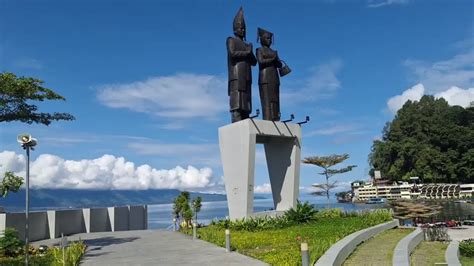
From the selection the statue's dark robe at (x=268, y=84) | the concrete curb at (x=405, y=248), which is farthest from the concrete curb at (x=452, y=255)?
the statue's dark robe at (x=268, y=84)

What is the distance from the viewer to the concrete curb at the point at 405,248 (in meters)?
8.45

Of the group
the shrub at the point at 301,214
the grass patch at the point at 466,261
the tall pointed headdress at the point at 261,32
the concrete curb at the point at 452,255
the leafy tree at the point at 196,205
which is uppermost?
the tall pointed headdress at the point at 261,32

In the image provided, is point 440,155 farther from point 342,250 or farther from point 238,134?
point 342,250

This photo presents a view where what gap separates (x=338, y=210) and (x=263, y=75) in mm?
6769

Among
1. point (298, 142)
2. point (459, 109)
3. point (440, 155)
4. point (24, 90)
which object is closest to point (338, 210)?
point (298, 142)

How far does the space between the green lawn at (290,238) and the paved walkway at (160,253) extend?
465mm

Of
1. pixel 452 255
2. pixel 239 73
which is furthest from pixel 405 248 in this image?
pixel 239 73

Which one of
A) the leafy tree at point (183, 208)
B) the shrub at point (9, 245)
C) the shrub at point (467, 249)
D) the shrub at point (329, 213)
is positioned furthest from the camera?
the leafy tree at point (183, 208)

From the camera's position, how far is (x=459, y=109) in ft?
206

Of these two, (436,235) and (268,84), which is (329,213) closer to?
(436,235)

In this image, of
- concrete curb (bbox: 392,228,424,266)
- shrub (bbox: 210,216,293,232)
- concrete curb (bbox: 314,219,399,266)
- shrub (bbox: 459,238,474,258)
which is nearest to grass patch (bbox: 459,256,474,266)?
shrub (bbox: 459,238,474,258)

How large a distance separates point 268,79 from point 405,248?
11113 millimetres

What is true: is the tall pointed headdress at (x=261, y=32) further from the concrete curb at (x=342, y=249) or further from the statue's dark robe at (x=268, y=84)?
the concrete curb at (x=342, y=249)

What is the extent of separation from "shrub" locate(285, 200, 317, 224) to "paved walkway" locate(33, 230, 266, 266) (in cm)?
434
